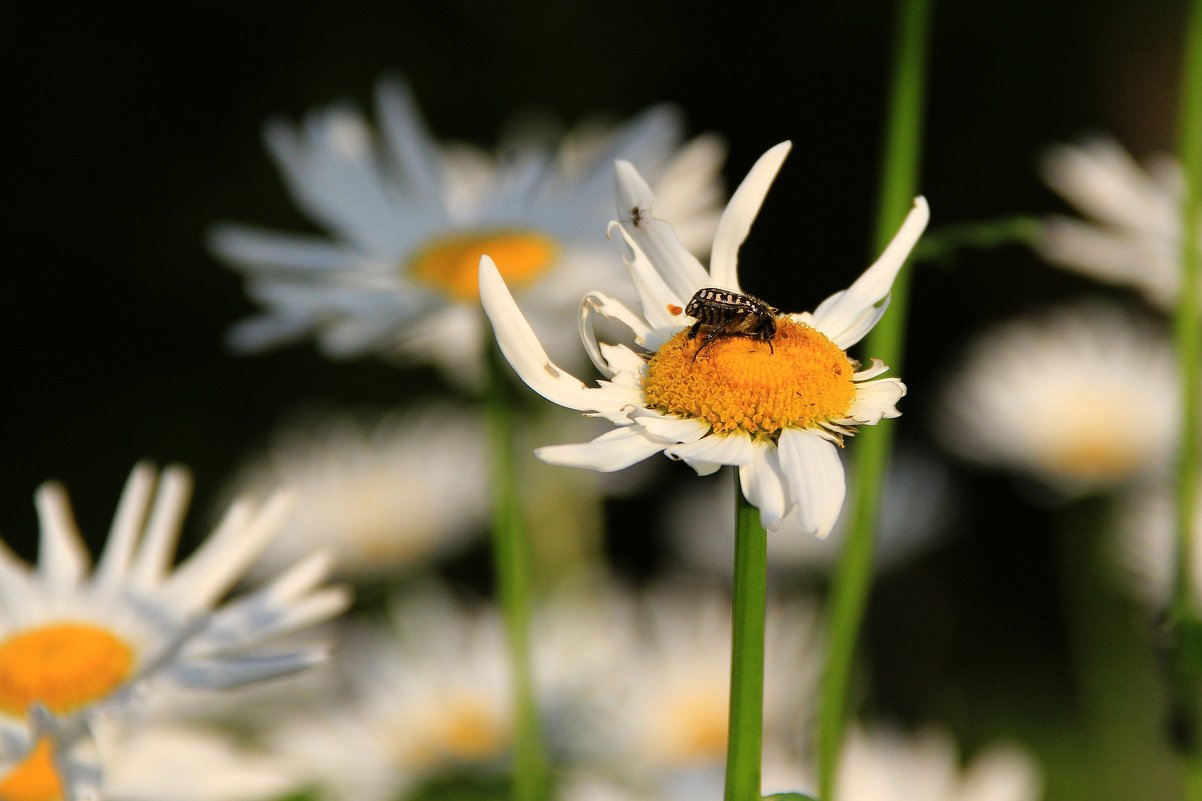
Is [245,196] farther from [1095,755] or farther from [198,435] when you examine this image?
[1095,755]

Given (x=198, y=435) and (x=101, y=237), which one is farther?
(x=101, y=237)

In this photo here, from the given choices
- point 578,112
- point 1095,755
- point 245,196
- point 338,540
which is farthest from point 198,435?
point 1095,755

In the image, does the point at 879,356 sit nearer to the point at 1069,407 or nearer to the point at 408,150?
the point at 408,150

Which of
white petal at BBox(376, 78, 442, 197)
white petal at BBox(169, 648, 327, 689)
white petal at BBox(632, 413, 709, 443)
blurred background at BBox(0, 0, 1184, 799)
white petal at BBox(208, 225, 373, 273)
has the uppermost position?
blurred background at BBox(0, 0, 1184, 799)

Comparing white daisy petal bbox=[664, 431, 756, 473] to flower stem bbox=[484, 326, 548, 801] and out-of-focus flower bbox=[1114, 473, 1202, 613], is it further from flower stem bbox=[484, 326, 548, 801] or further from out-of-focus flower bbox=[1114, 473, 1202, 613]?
out-of-focus flower bbox=[1114, 473, 1202, 613]

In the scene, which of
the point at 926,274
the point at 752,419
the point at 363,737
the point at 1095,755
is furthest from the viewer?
the point at 926,274

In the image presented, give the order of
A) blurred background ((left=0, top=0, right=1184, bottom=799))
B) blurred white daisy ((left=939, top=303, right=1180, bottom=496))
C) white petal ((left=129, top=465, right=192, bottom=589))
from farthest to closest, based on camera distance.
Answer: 1. blurred background ((left=0, top=0, right=1184, bottom=799))
2. blurred white daisy ((left=939, top=303, right=1180, bottom=496))
3. white petal ((left=129, top=465, right=192, bottom=589))

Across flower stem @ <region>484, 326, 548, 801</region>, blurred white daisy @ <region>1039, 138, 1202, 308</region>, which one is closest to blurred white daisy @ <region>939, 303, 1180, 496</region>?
blurred white daisy @ <region>1039, 138, 1202, 308</region>
